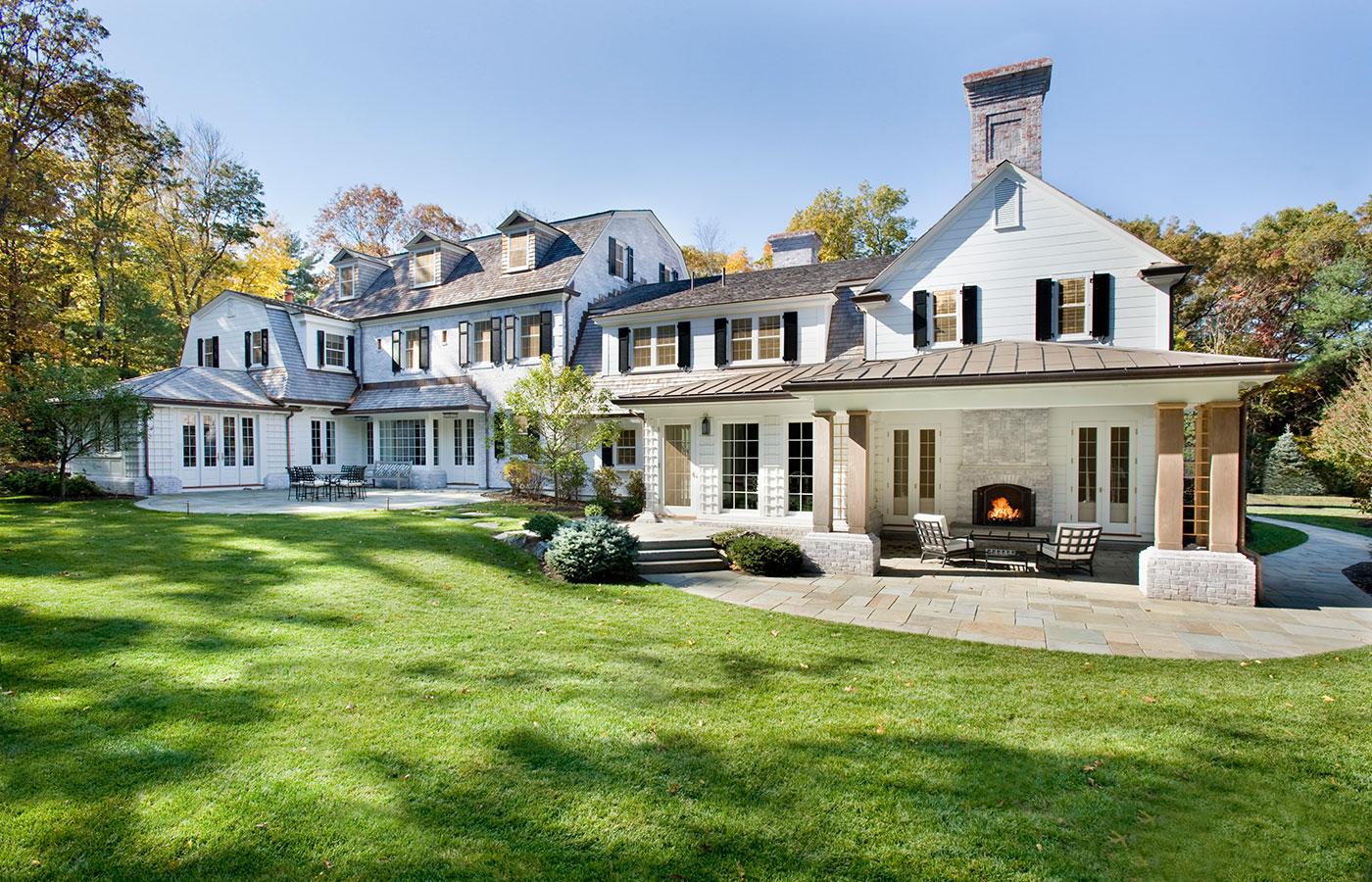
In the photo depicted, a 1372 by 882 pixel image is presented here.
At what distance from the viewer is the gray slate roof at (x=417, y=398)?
69.7 feet

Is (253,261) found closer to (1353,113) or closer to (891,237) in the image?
(891,237)

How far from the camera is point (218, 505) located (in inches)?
637

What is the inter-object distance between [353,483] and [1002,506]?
60.8 ft

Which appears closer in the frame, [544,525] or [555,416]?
[544,525]

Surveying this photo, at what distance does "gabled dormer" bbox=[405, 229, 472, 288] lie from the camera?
945 inches

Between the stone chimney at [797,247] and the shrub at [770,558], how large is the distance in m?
11.9

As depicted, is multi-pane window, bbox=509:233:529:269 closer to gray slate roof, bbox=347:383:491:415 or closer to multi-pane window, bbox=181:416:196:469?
gray slate roof, bbox=347:383:491:415

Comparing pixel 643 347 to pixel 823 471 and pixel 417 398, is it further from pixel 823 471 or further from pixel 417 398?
pixel 417 398

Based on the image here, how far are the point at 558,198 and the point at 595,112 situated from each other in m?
21.4

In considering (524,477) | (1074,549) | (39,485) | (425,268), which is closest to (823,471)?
(1074,549)

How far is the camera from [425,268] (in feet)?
79.8

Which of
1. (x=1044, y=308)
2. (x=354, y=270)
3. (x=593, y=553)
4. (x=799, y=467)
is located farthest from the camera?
(x=354, y=270)

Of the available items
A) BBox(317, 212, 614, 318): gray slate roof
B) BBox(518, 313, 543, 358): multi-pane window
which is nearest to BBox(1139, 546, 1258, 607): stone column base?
BBox(317, 212, 614, 318): gray slate roof

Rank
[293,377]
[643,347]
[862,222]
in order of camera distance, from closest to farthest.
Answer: [643,347], [293,377], [862,222]
